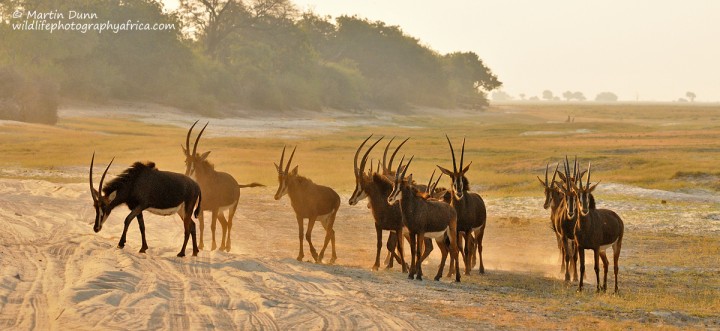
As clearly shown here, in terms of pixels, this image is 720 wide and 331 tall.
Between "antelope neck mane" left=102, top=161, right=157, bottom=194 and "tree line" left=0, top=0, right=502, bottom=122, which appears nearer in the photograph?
"antelope neck mane" left=102, top=161, right=157, bottom=194

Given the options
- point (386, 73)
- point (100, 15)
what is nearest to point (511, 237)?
point (100, 15)

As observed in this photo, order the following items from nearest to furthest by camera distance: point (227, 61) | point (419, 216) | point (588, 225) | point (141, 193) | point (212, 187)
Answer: point (141, 193) → point (588, 225) → point (419, 216) → point (212, 187) → point (227, 61)

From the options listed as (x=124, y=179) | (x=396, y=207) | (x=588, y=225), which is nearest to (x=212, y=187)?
(x=124, y=179)

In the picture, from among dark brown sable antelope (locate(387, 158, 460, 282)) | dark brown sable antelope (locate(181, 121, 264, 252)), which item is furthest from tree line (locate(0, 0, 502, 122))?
dark brown sable antelope (locate(387, 158, 460, 282))

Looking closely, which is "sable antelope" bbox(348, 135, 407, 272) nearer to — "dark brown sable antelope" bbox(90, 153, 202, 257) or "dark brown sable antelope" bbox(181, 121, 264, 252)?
"dark brown sable antelope" bbox(181, 121, 264, 252)

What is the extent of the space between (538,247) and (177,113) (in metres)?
57.8

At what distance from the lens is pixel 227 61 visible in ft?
351

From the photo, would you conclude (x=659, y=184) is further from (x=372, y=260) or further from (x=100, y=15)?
(x=100, y=15)

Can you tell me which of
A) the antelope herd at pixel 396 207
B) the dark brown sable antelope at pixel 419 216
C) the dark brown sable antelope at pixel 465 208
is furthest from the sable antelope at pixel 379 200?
the dark brown sable antelope at pixel 465 208

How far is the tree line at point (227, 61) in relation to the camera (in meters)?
73.2

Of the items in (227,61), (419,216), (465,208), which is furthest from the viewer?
(227,61)

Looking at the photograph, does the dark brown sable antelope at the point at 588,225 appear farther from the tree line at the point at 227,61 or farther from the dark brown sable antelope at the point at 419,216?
the tree line at the point at 227,61

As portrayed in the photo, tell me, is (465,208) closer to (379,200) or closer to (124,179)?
(379,200)

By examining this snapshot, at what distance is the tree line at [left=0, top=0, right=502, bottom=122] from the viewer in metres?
73.2
